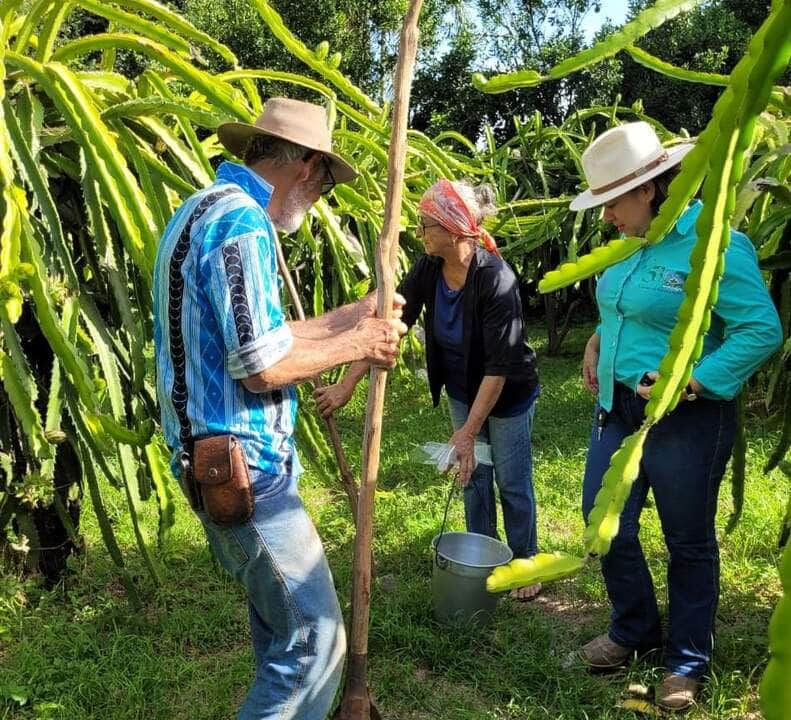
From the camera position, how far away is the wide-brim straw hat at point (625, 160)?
7.32ft

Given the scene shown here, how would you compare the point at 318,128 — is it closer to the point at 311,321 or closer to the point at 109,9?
the point at 311,321

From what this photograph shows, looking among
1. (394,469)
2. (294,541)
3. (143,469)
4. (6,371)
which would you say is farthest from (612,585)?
(394,469)

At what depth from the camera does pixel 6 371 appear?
2021mm

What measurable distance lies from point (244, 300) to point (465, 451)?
162 cm

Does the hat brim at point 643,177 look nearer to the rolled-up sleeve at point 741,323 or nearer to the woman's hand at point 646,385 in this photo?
the rolled-up sleeve at point 741,323

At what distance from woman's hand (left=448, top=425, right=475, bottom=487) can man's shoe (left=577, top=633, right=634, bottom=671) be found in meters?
0.78

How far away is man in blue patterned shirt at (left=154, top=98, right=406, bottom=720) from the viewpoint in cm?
166

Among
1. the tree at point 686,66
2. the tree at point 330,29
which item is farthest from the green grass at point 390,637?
the tree at point 330,29

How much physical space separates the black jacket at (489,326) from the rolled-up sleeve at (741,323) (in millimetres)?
992

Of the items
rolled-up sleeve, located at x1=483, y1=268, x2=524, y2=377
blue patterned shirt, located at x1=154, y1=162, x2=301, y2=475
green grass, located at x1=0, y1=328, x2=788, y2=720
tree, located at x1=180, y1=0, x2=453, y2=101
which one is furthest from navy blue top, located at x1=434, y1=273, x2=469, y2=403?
tree, located at x1=180, y1=0, x2=453, y2=101

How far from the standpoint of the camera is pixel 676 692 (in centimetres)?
243

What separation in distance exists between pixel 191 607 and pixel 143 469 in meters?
0.82

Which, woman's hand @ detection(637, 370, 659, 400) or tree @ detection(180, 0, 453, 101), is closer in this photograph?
woman's hand @ detection(637, 370, 659, 400)

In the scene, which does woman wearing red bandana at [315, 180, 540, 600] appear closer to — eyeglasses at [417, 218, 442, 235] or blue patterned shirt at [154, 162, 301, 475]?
eyeglasses at [417, 218, 442, 235]
